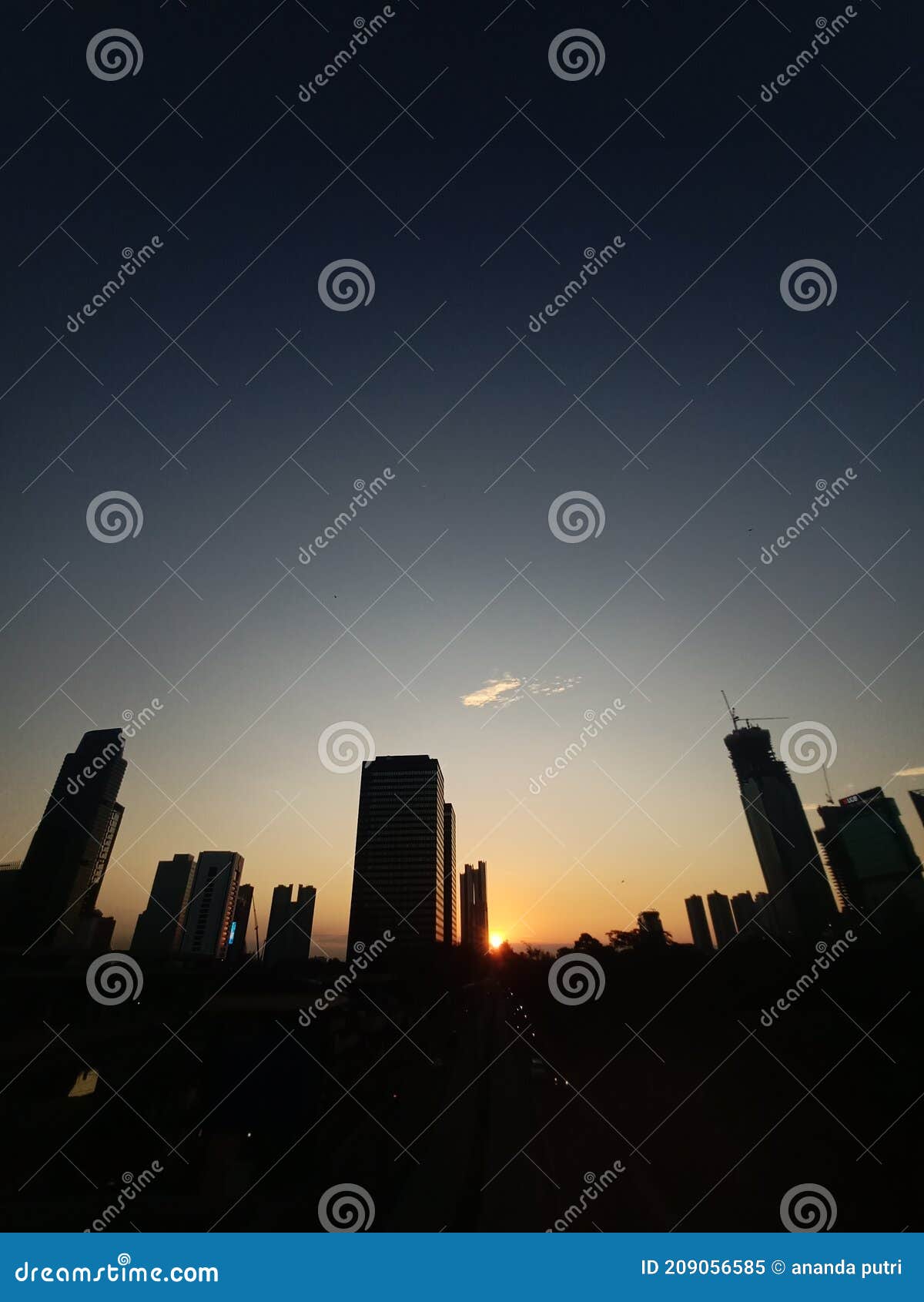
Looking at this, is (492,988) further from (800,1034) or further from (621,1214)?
(621,1214)

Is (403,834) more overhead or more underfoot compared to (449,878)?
more overhead

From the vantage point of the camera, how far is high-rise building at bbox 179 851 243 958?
126 meters

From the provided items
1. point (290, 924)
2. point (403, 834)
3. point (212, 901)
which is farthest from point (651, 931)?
point (212, 901)

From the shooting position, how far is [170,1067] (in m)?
27.4

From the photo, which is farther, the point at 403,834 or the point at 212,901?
the point at 403,834

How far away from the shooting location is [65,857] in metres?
81.9

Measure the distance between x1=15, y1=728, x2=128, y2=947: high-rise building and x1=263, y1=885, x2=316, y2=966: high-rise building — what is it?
2007 inches

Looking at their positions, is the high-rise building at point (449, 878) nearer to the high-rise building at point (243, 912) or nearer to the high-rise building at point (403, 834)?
the high-rise building at point (403, 834)

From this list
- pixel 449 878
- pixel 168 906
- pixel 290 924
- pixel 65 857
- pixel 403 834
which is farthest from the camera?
pixel 449 878

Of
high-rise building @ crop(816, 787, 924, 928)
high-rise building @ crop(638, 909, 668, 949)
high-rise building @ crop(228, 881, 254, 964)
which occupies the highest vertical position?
high-rise building @ crop(816, 787, 924, 928)

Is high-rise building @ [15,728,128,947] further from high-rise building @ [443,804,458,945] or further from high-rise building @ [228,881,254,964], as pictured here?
high-rise building @ [443,804,458,945]

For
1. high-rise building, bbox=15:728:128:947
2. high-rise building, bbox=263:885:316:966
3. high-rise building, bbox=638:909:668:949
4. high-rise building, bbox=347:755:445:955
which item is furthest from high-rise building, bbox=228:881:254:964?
high-rise building, bbox=638:909:668:949

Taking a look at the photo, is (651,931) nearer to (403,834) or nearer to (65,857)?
(403,834)

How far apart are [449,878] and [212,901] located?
248 ft
